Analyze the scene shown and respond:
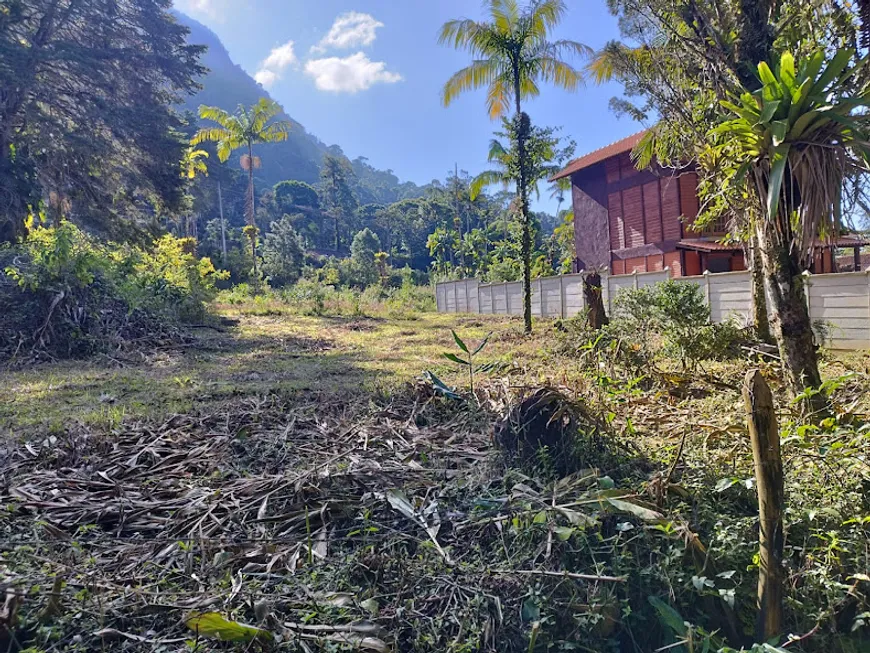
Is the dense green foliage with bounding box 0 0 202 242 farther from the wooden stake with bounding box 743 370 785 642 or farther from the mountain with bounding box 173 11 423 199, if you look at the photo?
the mountain with bounding box 173 11 423 199

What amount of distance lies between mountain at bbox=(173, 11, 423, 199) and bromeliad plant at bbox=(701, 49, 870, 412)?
225 feet

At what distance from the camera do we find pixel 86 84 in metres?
11.6

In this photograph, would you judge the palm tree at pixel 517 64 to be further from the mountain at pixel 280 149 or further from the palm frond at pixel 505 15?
the mountain at pixel 280 149

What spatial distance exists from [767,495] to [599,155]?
17161 mm

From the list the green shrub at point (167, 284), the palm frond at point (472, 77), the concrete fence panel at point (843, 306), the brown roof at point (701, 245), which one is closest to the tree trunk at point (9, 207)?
the green shrub at point (167, 284)

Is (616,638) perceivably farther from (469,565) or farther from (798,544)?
(798,544)

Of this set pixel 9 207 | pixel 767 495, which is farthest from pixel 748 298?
pixel 9 207

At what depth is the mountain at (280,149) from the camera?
7703 cm

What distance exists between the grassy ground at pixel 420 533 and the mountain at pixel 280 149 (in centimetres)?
6883

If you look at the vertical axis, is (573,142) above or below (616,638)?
above

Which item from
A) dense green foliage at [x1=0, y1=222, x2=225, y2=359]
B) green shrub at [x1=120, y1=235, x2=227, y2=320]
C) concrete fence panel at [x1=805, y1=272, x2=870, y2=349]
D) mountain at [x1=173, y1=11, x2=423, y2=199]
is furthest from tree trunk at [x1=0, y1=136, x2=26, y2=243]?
mountain at [x1=173, y1=11, x2=423, y2=199]

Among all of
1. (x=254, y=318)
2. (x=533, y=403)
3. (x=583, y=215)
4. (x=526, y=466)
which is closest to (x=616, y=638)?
(x=526, y=466)

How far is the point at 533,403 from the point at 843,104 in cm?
232

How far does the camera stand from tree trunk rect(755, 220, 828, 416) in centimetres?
320
